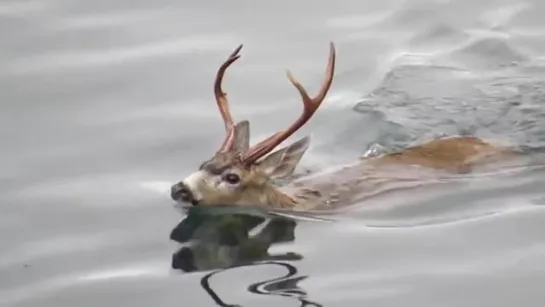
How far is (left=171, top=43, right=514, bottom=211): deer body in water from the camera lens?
21.4ft

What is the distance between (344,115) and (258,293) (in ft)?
9.38

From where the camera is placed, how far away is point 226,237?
6418 millimetres

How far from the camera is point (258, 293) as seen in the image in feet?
18.4

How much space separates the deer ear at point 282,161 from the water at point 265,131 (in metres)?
0.36

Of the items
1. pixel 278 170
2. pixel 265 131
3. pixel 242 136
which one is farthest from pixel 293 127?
pixel 265 131

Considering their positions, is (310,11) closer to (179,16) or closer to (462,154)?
(179,16)

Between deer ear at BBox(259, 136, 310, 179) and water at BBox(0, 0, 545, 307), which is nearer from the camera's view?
water at BBox(0, 0, 545, 307)

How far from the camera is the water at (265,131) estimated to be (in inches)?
229

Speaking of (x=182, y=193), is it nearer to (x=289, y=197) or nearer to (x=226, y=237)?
(x=226, y=237)

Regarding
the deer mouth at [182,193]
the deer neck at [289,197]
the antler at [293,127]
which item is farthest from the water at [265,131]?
the antler at [293,127]

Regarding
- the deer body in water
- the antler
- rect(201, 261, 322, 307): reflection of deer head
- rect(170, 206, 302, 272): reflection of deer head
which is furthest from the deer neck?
rect(201, 261, 322, 307): reflection of deer head

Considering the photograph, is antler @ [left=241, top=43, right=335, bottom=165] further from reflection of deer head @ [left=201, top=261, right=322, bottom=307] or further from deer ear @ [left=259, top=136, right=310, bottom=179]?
reflection of deer head @ [left=201, top=261, right=322, bottom=307]

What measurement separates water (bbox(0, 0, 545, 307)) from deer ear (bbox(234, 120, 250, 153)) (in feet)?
1.54

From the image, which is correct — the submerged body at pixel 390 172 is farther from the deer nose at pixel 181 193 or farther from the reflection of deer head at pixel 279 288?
the reflection of deer head at pixel 279 288
